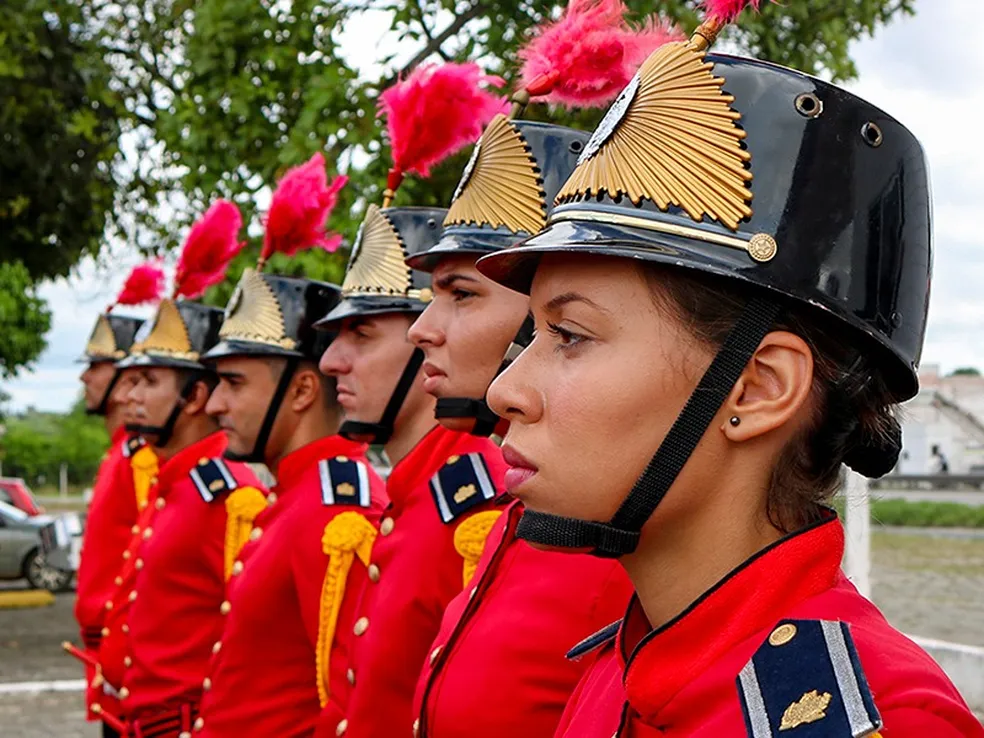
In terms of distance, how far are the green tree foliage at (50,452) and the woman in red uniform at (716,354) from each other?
4305 centimetres

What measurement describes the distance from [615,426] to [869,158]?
1.66ft

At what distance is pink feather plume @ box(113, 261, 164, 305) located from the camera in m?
8.43

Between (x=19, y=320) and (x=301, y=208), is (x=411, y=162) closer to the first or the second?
(x=301, y=208)

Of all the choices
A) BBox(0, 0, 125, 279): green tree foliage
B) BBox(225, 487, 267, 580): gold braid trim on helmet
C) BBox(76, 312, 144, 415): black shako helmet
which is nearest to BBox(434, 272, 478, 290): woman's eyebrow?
BBox(225, 487, 267, 580): gold braid trim on helmet

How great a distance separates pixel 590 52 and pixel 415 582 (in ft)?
4.45

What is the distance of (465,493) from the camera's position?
323cm

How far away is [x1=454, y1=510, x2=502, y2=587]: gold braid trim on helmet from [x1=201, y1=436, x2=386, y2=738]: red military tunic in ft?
2.31

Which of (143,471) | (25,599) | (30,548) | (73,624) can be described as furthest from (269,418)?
(30,548)

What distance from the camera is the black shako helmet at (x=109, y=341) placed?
9.12 m

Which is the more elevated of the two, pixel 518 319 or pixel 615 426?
pixel 615 426

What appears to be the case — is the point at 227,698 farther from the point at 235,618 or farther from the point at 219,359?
the point at 219,359

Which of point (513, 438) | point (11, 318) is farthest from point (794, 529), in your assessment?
point (11, 318)

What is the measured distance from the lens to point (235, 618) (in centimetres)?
406

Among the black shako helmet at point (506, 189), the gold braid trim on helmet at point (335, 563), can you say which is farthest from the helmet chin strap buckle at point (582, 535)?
the gold braid trim on helmet at point (335, 563)
